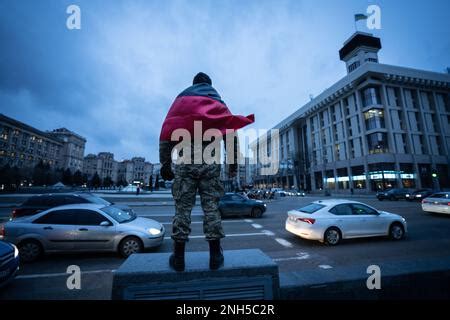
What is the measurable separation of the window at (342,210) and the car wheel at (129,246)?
6250 millimetres

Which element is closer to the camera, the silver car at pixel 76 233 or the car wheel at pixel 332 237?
the silver car at pixel 76 233

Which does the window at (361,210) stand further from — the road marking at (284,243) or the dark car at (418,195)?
the dark car at (418,195)

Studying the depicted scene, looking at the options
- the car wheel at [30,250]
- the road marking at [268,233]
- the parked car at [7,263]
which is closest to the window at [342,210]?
the road marking at [268,233]

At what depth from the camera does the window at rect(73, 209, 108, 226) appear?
6.08 meters

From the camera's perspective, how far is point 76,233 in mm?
5902

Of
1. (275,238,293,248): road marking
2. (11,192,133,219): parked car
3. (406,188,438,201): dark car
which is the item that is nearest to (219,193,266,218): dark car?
(275,238,293,248): road marking

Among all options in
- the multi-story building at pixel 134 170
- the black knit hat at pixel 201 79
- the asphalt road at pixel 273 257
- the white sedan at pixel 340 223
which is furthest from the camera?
the multi-story building at pixel 134 170

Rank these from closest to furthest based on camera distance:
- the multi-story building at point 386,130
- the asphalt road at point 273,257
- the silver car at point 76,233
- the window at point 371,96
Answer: the asphalt road at point 273,257, the silver car at point 76,233, the multi-story building at point 386,130, the window at point 371,96

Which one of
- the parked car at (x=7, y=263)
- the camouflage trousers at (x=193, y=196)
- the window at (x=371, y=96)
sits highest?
the window at (x=371, y=96)

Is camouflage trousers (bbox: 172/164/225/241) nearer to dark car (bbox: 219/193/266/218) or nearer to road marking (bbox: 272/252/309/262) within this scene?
road marking (bbox: 272/252/309/262)

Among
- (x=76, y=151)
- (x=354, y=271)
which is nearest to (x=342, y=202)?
(x=354, y=271)

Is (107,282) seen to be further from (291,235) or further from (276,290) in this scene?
(291,235)

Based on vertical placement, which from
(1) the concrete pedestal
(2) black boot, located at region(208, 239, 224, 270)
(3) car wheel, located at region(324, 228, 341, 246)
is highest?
(2) black boot, located at region(208, 239, 224, 270)

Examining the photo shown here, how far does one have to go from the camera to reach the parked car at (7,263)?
3777 mm
